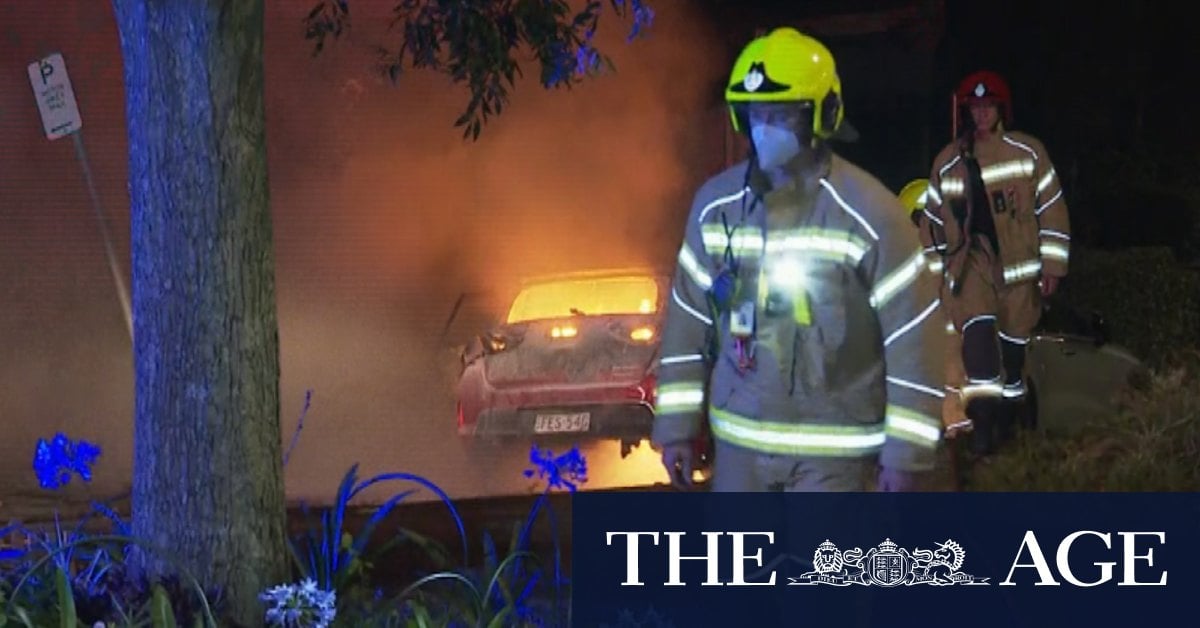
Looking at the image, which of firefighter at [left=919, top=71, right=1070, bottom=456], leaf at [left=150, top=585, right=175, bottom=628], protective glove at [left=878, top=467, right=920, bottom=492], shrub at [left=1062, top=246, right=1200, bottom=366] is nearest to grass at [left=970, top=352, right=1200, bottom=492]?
firefighter at [left=919, top=71, right=1070, bottom=456]

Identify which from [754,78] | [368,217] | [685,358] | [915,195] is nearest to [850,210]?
[754,78]

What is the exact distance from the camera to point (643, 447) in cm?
827

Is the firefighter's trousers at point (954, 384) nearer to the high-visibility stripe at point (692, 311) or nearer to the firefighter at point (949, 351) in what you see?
the firefighter at point (949, 351)

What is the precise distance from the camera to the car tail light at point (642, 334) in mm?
8086

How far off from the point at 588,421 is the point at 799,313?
8.58ft

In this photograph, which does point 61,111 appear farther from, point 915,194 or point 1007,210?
point 1007,210

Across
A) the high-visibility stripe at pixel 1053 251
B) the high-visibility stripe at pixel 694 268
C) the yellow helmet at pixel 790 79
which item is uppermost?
the yellow helmet at pixel 790 79

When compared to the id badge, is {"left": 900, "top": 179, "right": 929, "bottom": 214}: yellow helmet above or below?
above

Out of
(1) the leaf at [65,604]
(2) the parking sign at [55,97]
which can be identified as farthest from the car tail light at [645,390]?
(1) the leaf at [65,604]

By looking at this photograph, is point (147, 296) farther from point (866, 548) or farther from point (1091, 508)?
point (1091, 508)

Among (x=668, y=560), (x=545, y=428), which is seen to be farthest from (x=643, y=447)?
(x=668, y=560)

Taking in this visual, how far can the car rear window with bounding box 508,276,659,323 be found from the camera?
820cm

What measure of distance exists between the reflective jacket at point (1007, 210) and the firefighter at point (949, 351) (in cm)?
5

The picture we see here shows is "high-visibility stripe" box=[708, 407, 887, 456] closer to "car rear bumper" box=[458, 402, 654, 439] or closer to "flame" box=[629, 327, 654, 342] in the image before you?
"car rear bumper" box=[458, 402, 654, 439]
